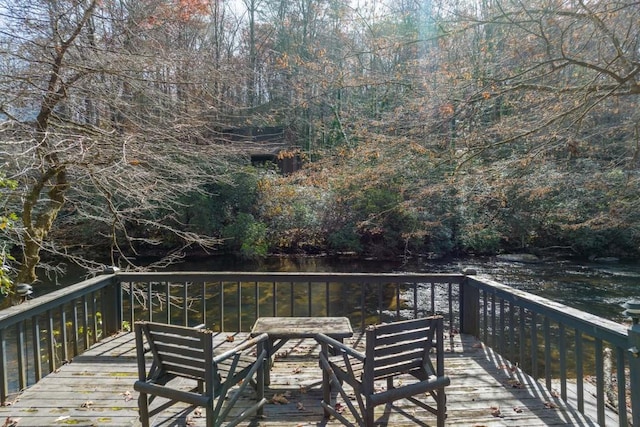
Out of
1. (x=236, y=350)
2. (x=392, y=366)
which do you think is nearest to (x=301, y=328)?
(x=236, y=350)

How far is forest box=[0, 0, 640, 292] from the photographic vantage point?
403 cm

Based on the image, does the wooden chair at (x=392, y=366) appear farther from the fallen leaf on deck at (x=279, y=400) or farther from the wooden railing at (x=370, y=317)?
the wooden railing at (x=370, y=317)

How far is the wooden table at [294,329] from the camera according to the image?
2.96 m

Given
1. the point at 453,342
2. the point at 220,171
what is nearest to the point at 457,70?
the point at 453,342

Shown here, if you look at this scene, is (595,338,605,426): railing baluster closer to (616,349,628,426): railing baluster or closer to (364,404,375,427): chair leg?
(616,349,628,426): railing baluster

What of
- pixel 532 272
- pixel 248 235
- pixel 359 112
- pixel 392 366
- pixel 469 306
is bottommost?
pixel 532 272

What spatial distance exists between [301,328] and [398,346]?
96 centimetres

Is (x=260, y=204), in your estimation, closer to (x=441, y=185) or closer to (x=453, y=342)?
(x=441, y=185)

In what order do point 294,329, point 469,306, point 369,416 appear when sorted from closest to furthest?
point 369,416 → point 294,329 → point 469,306

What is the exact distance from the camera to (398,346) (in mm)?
2338

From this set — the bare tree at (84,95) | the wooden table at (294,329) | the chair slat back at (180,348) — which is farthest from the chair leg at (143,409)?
the bare tree at (84,95)

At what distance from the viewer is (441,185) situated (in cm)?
746

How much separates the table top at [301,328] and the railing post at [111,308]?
1.90 meters

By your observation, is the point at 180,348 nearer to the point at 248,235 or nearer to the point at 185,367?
the point at 185,367
